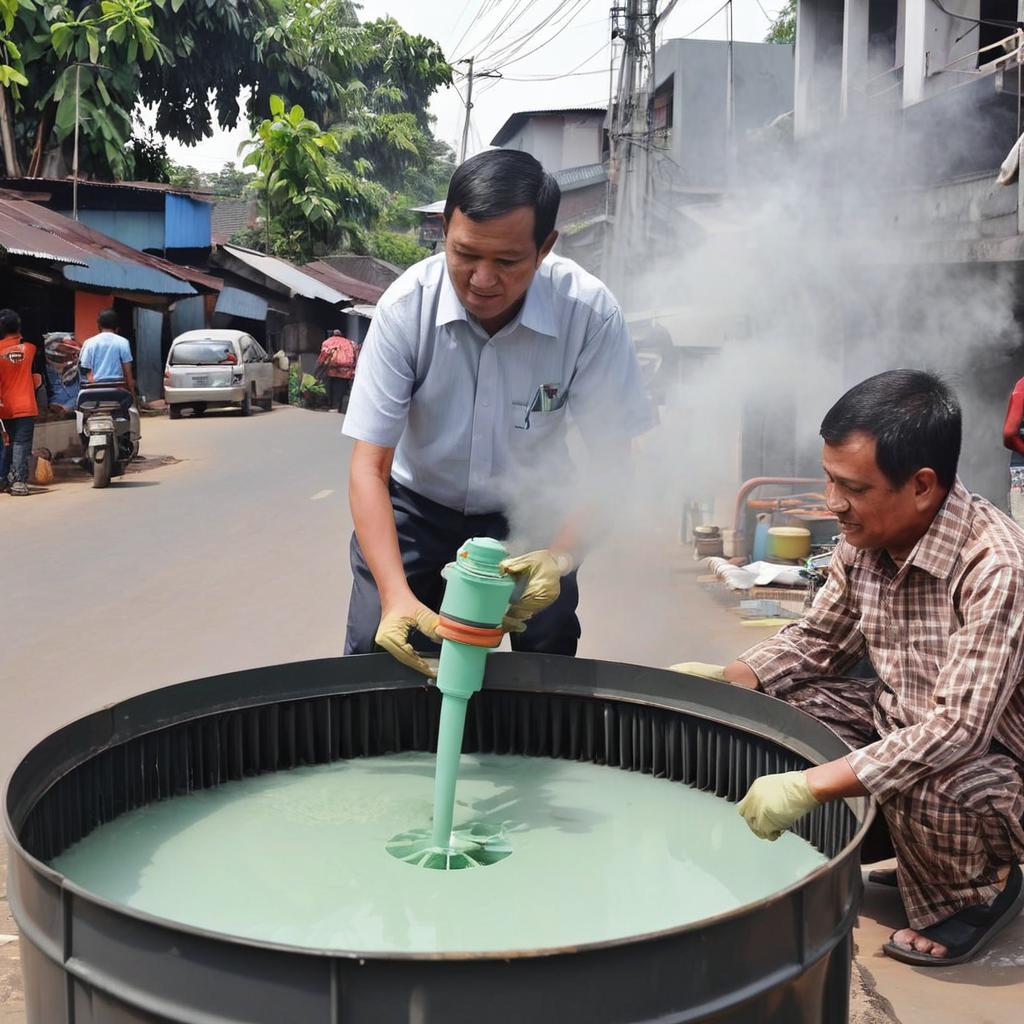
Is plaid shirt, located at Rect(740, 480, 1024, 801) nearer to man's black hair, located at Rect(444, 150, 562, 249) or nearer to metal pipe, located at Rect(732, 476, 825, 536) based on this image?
man's black hair, located at Rect(444, 150, 562, 249)

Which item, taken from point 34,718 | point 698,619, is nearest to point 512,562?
point 34,718

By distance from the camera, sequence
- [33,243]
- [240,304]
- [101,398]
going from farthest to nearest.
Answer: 1. [240,304]
2. [33,243]
3. [101,398]

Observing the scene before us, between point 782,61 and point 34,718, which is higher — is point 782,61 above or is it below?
above

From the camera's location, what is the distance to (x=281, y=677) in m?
2.62

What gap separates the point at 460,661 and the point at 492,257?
789 millimetres

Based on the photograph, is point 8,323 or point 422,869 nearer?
point 422,869

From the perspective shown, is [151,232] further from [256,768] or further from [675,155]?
[256,768]

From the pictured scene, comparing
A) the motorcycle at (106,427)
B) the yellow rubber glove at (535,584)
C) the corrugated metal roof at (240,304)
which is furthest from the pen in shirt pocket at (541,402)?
the corrugated metal roof at (240,304)

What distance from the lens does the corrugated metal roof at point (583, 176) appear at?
34.2 m

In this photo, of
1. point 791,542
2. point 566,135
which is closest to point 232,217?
point 566,135

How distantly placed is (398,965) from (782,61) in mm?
27051

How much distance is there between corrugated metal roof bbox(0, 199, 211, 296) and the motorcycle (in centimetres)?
315

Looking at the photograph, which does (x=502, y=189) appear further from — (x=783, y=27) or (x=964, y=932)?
(x=783, y=27)

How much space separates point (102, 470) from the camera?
11.2 m
